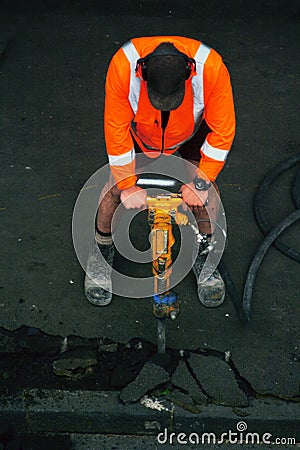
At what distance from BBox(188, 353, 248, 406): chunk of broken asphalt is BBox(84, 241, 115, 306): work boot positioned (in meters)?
0.74

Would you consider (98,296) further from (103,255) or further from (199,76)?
(199,76)

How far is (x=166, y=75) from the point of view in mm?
3461

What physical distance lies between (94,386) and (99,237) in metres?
1.11

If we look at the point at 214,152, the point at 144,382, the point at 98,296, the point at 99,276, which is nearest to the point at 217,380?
the point at 144,382

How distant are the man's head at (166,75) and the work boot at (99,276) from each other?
4.76 feet

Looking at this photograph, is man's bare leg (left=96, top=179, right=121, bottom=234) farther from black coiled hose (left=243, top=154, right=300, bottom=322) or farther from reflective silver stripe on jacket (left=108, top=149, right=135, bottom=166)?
black coiled hose (left=243, top=154, right=300, bottom=322)

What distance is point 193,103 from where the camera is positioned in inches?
154

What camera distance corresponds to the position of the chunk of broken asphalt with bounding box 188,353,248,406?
13.0ft

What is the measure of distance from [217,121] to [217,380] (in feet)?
4.90

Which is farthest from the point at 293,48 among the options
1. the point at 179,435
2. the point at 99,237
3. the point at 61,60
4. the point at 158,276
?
the point at 179,435

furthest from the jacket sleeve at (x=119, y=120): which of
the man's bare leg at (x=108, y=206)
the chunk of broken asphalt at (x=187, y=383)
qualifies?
the chunk of broken asphalt at (x=187, y=383)

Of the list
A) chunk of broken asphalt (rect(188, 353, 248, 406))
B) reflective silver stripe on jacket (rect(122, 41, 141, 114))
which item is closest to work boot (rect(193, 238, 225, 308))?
chunk of broken asphalt (rect(188, 353, 248, 406))

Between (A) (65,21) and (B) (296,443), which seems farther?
(A) (65,21)

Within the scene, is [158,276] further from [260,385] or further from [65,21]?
[65,21]
